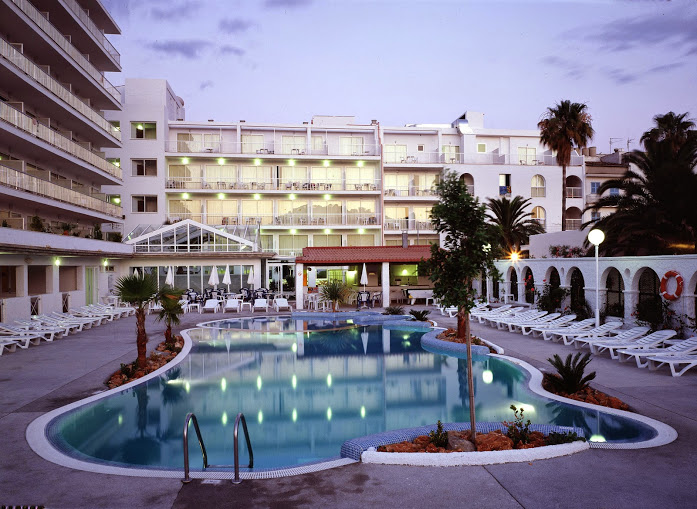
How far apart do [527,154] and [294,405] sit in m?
39.7

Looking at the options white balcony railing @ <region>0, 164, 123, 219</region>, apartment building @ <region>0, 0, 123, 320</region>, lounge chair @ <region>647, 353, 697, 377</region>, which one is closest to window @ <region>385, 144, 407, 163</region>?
apartment building @ <region>0, 0, 123, 320</region>

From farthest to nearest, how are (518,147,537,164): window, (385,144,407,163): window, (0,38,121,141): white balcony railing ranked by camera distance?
(518,147,537,164): window, (385,144,407,163): window, (0,38,121,141): white balcony railing

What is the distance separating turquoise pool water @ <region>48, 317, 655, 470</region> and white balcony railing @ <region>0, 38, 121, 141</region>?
1417 centimetres

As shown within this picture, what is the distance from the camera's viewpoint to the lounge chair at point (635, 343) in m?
13.1

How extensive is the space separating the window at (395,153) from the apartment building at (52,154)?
20.8 meters

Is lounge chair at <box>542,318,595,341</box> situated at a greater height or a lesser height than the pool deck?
greater

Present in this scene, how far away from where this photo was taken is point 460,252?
6.80 meters

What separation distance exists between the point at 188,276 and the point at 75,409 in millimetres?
22826

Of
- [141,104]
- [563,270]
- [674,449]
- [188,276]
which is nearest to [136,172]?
[141,104]

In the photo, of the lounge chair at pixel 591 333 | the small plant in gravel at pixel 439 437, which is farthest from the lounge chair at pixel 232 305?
the small plant in gravel at pixel 439 437

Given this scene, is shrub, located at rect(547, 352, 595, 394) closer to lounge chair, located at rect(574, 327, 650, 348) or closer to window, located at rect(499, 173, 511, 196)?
lounge chair, located at rect(574, 327, 650, 348)

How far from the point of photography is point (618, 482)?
561 centimetres

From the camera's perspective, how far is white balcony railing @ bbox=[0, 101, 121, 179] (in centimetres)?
1973

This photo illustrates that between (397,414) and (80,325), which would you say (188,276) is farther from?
(397,414)
